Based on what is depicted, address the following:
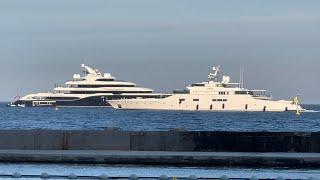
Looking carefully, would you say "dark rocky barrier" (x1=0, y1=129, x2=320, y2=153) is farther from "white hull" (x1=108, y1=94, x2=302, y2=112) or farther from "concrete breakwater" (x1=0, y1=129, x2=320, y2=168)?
"white hull" (x1=108, y1=94, x2=302, y2=112)

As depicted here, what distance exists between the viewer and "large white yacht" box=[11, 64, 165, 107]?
133000mm

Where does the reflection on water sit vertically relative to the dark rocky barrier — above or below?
below

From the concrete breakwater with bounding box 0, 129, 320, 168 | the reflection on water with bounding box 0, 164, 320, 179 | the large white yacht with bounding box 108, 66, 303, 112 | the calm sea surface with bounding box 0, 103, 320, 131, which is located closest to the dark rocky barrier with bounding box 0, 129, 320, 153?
the concrete breakwater with bounding box 0, 129, 320, 168

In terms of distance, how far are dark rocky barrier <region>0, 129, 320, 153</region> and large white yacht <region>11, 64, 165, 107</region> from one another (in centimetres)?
10527

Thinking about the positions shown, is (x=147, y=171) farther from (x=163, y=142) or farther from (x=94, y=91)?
(x=94, y=91)

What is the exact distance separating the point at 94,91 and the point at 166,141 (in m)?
109

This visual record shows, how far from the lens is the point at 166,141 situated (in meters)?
26.5

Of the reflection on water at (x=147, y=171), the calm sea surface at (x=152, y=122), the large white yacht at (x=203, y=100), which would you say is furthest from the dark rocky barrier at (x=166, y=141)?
the large white yacht at (x=203, y=100)

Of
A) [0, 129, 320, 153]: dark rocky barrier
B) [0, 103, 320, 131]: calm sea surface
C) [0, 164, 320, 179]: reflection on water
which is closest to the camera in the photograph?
[0, 164, 320, 179]: reflection on water

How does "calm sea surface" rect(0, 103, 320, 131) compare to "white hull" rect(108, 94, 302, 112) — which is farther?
"white hull" rect(108, 94, 302, 112)

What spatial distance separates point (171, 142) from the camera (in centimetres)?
2647

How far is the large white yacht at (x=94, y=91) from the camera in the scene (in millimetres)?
133000

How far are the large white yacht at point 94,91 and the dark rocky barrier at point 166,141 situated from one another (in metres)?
105

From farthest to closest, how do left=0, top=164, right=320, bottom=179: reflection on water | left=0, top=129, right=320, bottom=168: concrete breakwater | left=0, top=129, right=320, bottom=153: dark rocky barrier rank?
1. left=0, top=129, right=320, bottom=153: dark rocky barrier
2. left=0, top=129, right=320, bottom=168: concrete breakwater
3. left=0, top=164, right=320, bottom=179: reflection on water
